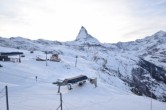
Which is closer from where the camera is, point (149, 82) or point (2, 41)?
point (149, 82)

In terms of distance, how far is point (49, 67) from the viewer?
74.6m

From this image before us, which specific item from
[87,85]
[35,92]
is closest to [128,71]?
[87,85]

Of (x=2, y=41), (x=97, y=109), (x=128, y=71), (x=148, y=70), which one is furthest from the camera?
(x=2, y=41)

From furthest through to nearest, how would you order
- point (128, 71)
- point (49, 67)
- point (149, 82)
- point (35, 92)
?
point (128, 71) < point (149, 82) < point (49, 67) < point (35, 92)

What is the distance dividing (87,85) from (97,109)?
→ 13660mm

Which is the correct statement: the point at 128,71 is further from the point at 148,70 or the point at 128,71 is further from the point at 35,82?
the point at 35,82

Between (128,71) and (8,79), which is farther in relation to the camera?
(128,71)

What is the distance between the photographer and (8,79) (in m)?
52.5

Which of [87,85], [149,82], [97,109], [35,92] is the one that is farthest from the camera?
[149,82]

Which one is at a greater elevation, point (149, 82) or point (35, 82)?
point (35, 82)

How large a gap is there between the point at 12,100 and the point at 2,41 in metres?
137

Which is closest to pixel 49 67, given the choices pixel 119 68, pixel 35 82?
pixel 35 82

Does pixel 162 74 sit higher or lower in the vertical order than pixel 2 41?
lower

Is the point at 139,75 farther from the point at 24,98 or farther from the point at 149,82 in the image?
the point at 24,98
